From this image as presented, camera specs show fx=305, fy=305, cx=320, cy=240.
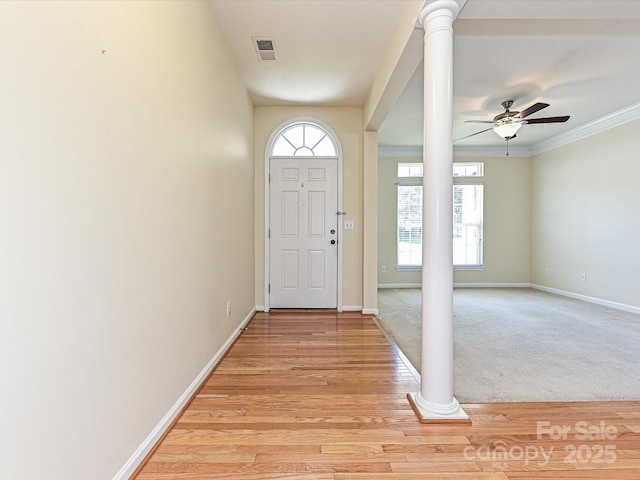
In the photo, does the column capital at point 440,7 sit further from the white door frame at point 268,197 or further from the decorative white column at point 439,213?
the white door frame at point 268,197

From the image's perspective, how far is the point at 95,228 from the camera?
1087 mm

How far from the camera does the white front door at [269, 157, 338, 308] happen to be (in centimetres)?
409

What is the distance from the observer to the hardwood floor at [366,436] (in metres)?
1.34

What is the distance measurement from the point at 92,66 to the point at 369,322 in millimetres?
3289

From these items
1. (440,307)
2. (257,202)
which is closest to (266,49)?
(257,202)

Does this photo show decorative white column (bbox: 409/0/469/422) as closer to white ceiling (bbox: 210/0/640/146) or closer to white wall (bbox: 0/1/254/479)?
white ceiling (bbox: 210/0/640/146)

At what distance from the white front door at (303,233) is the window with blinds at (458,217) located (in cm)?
246

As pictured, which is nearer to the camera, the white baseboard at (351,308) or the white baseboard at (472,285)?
the white baseboard at (351,308)

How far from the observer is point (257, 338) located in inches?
119

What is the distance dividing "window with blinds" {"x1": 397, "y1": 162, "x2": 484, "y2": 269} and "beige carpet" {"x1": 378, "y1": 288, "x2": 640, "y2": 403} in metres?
1.39

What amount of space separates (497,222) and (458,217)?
0.77 meters

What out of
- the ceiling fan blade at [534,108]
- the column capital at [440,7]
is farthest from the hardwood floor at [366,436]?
the ceiling fan blade at [534,108]

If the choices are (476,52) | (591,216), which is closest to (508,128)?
(476,52)

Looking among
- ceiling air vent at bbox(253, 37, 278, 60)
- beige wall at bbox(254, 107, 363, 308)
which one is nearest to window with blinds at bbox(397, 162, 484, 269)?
beige wall at bbox(254, 107, 363, 308)
